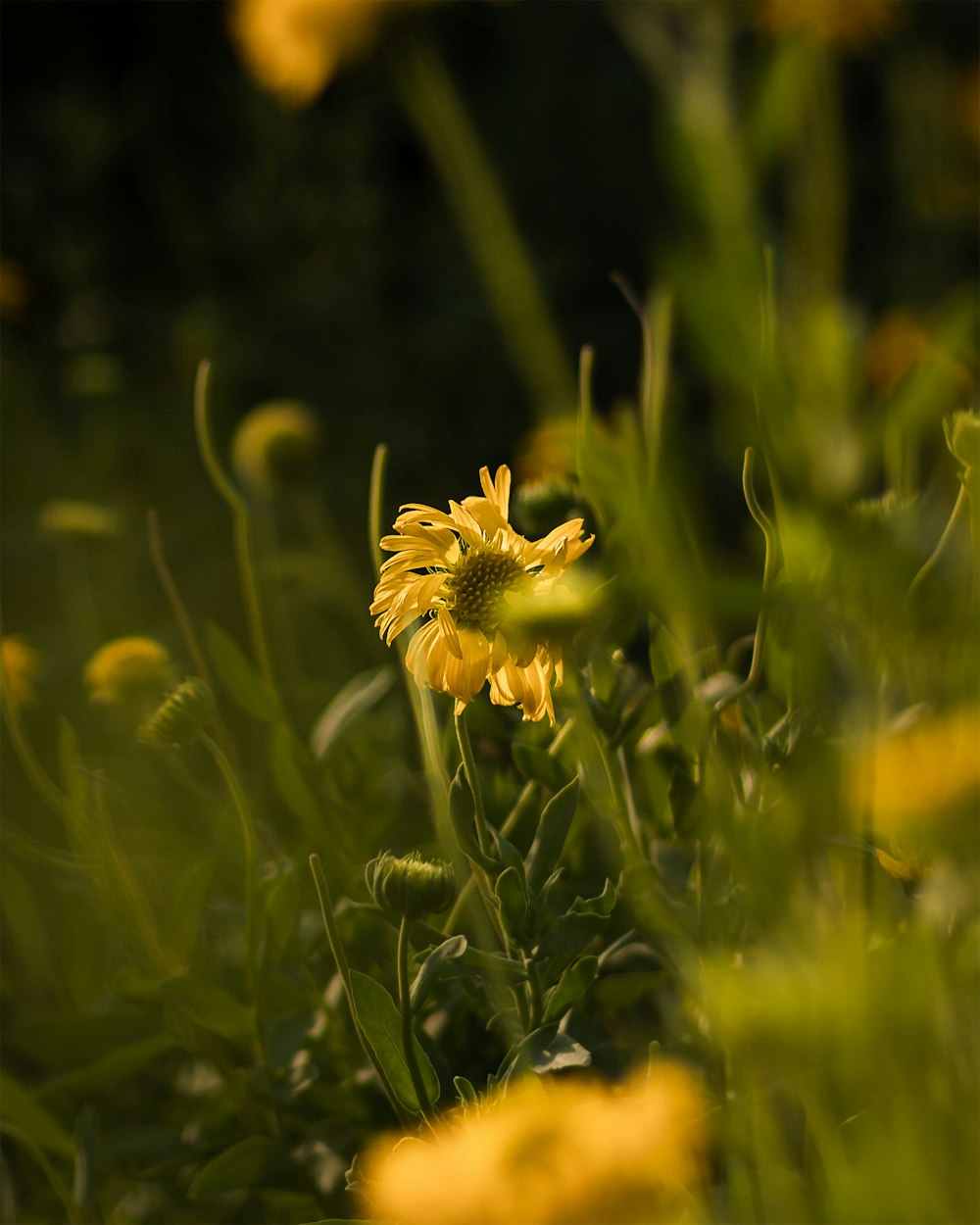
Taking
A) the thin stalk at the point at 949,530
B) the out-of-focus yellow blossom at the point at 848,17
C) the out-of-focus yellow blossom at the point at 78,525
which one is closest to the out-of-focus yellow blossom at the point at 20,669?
the out-of-focus yellow blossom at the point at 78,525

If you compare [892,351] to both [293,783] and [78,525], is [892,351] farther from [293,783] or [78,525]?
[293,783]

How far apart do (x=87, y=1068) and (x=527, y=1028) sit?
0.67 ft

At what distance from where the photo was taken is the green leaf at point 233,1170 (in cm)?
47

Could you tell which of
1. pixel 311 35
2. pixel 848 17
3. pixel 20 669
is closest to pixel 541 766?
pixel 311 35

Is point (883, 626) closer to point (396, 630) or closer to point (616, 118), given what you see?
point (396, 630)

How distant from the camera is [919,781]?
301 mm

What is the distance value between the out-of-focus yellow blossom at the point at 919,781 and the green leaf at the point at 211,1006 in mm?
290

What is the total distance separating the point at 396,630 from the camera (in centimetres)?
49

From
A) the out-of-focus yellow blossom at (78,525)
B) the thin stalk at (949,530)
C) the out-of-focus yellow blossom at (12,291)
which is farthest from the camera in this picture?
the out-of-focus yellow blossom at (12,291)

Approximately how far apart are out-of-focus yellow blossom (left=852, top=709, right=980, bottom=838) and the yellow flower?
125 mm

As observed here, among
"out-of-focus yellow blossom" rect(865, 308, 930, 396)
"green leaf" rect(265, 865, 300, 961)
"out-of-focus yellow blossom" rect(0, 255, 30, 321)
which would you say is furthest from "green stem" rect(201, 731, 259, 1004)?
"out-of-focus yellow blossom" rect(0, 255, 30, 321)

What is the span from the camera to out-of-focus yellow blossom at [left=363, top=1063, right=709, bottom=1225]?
0.76 feet

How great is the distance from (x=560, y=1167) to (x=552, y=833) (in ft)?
0.71

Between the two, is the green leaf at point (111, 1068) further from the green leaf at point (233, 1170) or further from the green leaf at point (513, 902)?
the green leaf at point (513, 902)
